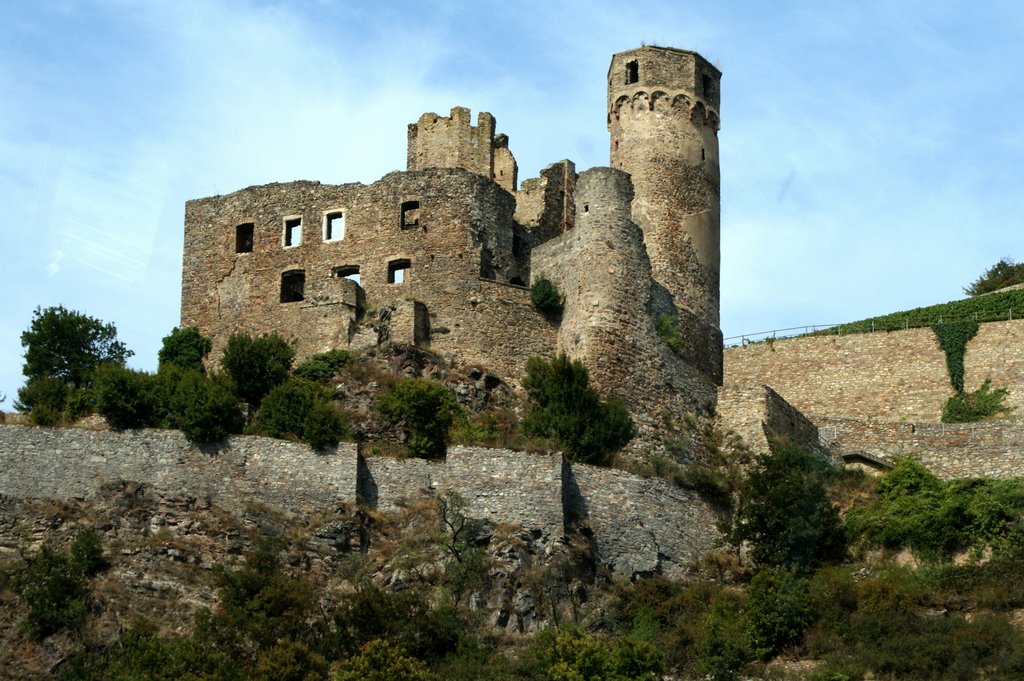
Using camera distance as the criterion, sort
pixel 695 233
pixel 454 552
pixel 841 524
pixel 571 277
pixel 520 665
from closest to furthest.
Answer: pixel 520 665
pixel 454 552
pixel 841 524
pixel 571 277
pixel 695 233

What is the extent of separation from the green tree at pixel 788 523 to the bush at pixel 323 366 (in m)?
10.3

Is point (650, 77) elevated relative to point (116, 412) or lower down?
elevated

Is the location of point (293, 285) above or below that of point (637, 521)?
above

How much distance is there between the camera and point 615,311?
48500 millimetres

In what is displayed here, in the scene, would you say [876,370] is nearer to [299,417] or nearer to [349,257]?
[349,257]

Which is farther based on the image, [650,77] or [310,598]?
[650,77]

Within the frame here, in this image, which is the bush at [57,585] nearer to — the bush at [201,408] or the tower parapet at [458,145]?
the bush at [201,408]

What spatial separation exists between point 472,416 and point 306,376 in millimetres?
4197

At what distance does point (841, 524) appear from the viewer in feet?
148

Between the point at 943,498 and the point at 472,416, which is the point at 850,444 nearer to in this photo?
the point at 943,498

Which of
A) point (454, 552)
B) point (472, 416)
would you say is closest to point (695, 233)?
point (472, 416)

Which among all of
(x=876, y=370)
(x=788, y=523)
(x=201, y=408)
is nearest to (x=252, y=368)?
(x=201, y=408)

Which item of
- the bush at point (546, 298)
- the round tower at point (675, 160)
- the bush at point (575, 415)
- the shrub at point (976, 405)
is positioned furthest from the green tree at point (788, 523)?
the shrub at point (976, 405)

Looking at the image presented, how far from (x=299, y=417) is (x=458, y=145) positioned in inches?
489
